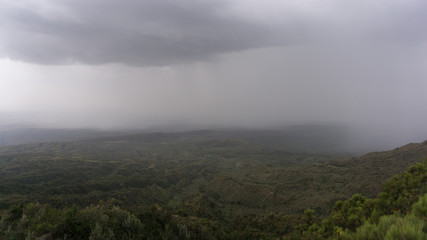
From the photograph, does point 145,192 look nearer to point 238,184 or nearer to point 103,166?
point 238,184

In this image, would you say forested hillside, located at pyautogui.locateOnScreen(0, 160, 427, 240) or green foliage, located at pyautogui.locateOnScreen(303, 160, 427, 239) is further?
forested hillside, located at pyautogui.locateOnScreen(0, 160, 427, 240)

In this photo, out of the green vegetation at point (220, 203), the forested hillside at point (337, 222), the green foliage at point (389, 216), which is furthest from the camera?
the green vegetation at point (220, 203)

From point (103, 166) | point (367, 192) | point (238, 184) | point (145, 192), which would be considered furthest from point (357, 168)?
point (103, 166)

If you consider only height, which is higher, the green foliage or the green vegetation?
the green foliage

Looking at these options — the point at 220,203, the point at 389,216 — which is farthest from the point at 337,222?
the point at 220,203

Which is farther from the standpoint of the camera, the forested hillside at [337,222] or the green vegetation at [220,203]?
the green vegetation at [220,203]

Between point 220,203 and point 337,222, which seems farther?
point 220,203

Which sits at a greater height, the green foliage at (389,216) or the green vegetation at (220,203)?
the green foliage at (389,216)

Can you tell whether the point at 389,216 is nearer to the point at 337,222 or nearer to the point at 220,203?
the point at 337,222
